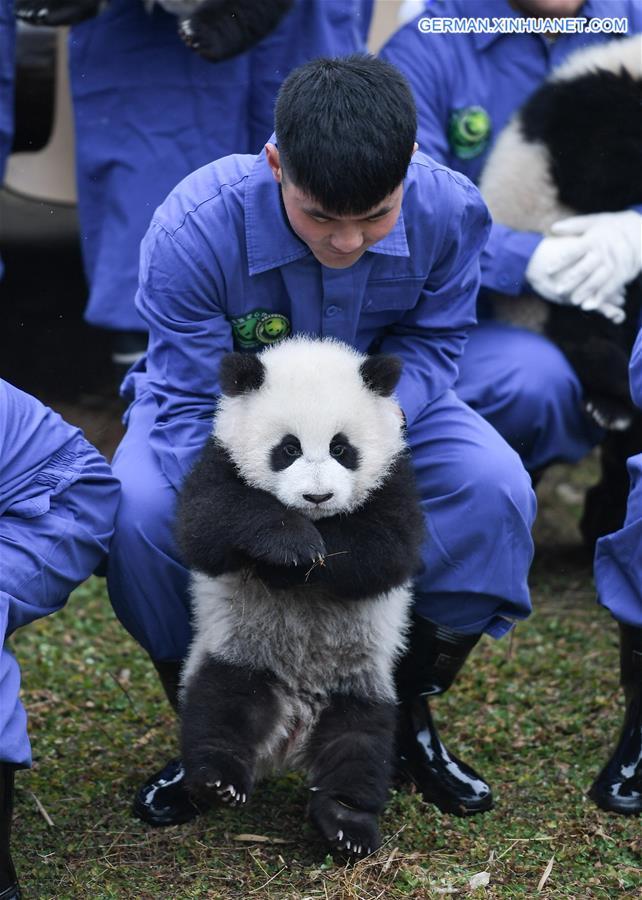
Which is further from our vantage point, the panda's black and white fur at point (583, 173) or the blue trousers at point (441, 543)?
the panda's black and white fur at point (583, 173)

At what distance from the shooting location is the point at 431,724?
3.13 m

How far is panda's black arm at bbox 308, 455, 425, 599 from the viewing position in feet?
8.60

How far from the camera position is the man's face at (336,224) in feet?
8.61

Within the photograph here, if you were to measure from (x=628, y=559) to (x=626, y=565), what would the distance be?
0.08ft

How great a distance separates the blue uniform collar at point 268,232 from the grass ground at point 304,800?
130 cm

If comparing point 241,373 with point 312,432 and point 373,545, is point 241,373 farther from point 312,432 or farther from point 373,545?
point 373,545

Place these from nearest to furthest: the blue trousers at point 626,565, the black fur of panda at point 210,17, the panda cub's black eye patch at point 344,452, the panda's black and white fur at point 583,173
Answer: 1. the panda cub's black eye patch at point 344,452
2. the blue trousers at point 626,565
3. the black fur of panda at point 210,17
4. the panda's black and white fur at point 583,173

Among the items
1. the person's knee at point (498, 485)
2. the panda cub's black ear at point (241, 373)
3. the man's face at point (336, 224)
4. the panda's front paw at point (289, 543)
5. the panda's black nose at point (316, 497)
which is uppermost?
the man's face at point (336, 224)

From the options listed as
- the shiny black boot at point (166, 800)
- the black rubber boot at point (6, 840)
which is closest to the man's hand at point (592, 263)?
the shiny black boot at point (166, 800)

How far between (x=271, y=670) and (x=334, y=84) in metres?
1.28

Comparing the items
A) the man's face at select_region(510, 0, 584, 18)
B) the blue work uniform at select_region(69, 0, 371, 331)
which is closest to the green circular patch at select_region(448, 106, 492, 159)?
the man's face at select_region(510, 0, 584, 18)

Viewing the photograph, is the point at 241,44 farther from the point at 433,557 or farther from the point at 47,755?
the point at 47,755

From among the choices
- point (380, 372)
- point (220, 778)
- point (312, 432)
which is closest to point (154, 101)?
point (380, 372)

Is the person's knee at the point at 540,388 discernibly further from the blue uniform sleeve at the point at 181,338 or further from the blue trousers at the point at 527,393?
the blue uniform sleeve at the point at 181,338
